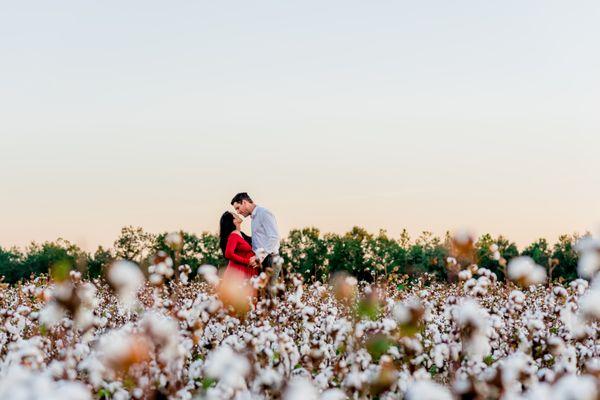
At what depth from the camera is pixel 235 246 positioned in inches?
461

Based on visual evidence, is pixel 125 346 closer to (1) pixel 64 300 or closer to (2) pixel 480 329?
(1) pixel 64 300

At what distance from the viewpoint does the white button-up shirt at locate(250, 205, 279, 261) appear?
36.9 feet

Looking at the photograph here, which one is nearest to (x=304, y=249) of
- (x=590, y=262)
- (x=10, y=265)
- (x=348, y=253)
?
(x=348, y=253)

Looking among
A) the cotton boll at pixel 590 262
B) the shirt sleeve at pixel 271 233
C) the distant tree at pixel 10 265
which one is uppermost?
the distant tree at pixel 10 265

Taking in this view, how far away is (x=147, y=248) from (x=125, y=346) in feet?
159

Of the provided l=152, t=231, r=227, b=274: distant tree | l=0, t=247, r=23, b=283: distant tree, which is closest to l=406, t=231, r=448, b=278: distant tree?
l=152, t=231, r=227, b=274: distant tree

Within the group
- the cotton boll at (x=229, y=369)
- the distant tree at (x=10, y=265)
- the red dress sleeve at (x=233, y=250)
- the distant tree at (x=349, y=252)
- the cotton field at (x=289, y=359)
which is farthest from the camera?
the distant tree at (x=10, y=265)

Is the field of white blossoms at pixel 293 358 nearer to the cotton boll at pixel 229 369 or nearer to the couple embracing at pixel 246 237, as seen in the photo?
the cotton boll at pixel 229 369

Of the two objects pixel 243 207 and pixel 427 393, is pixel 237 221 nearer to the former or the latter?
pixel 243 207

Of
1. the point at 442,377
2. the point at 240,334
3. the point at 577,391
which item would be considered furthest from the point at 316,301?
the point at 577,391

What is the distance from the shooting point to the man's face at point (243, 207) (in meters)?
11.3

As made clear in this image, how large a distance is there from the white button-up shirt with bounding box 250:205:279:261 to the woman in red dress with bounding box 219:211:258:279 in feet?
1.13

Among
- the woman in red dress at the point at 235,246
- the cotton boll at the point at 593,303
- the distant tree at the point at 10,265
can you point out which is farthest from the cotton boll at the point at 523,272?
the distant tree at the point at 10,265

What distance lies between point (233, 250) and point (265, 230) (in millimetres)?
762
